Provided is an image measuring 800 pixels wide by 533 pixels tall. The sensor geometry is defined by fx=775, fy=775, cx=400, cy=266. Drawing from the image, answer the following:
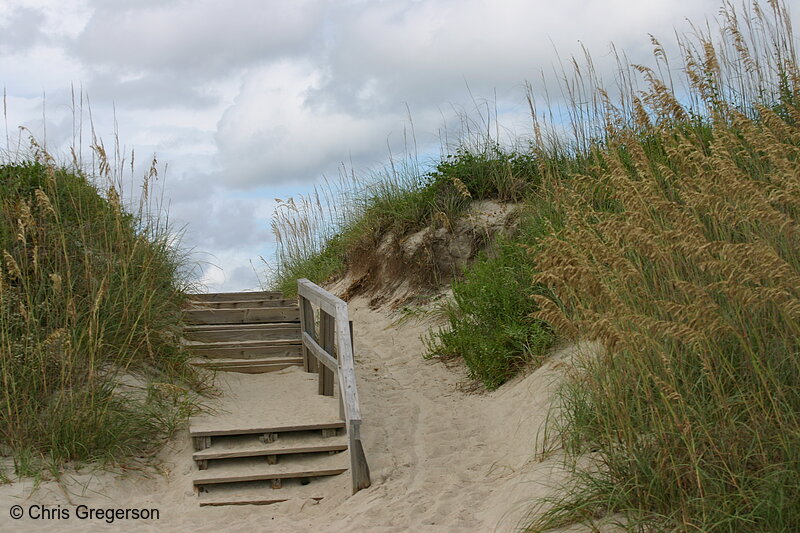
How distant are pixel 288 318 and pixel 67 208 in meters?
2.82

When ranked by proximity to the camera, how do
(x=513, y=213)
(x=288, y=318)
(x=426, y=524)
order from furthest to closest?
1. (x=513, y=213)
2. (x=288, y=318)
3. (x=426, y=524)

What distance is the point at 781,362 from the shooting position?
3887 mm

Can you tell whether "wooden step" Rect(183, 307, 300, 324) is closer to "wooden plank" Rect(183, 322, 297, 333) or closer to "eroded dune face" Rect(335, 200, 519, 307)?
"wooden plank" Rect(183, 322, 297, 333)

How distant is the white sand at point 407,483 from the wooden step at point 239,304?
2624 mm

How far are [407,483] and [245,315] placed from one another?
13.6 feet

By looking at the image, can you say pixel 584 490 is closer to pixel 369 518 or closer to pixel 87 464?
pixel 369 518

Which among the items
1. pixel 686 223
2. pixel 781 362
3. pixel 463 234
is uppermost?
pixel 463 234

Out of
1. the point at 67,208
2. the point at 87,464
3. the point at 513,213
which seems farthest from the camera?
the point at 513,213

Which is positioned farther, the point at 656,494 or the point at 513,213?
the point at 513,213

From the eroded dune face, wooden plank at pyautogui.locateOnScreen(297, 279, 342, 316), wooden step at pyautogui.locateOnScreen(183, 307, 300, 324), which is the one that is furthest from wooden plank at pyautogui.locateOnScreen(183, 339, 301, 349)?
the eroded dune face

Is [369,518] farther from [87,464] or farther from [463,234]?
[463,234]

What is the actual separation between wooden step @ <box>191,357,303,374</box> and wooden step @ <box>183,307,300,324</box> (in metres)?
0.70

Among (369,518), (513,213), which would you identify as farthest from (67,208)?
(513,213)

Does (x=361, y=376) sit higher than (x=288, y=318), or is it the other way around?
(x=288, y=318)
